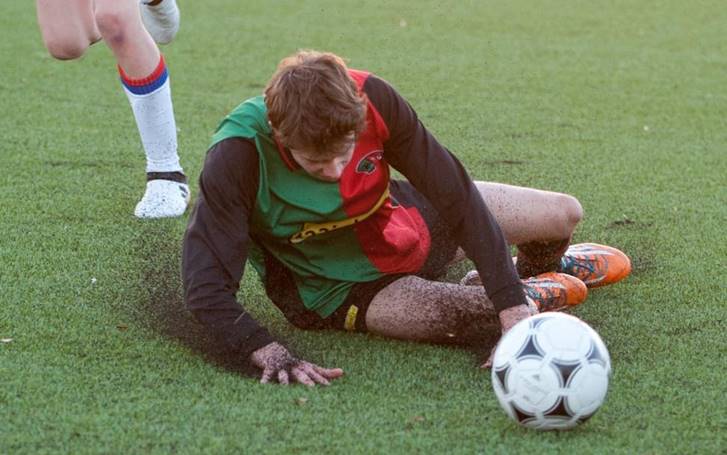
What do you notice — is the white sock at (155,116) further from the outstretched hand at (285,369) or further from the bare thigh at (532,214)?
the outstretched hand at (285,369)

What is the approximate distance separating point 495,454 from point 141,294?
5.17ft

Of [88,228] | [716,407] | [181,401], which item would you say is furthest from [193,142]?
[716,407]

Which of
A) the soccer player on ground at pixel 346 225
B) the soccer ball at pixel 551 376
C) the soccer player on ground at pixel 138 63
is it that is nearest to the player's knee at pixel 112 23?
the soccer player on ground at pixel 138 63

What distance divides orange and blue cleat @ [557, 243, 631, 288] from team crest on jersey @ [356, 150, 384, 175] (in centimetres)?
88

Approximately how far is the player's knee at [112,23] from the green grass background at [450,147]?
0.69m

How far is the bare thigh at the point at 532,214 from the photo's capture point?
393cm

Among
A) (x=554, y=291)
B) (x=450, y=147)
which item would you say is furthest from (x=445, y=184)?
(x=450, y=147)

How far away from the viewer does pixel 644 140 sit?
634 cm

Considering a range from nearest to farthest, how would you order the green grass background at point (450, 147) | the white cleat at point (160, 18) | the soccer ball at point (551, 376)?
the soccer ball at point (551, 376), the green grass background at point (450, 147), the white cleat at point (160, 18)

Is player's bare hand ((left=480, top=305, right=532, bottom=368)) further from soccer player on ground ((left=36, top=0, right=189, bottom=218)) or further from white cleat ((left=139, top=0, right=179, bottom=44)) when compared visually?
white cleat ((left=139, top=0, right=179, bottom=44))

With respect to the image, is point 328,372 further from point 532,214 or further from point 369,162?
point 532,214

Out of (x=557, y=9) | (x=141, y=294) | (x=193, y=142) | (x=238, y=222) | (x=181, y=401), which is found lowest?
(x=557, y=9)

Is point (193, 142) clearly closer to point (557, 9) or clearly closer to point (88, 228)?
point (88, 228)

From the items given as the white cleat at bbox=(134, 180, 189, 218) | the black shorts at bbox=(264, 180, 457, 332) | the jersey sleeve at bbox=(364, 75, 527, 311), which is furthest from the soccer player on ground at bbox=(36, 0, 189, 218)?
the jersey sleeve at bbox=(364, 75, 527, 311)
